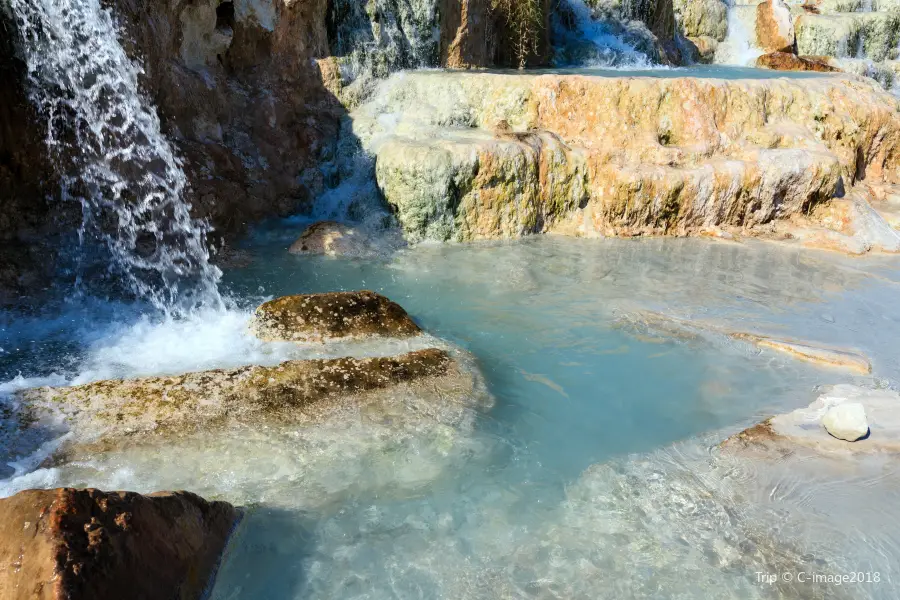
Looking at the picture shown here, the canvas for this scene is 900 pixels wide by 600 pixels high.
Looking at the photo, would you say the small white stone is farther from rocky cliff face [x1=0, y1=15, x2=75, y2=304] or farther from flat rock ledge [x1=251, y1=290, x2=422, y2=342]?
rocky cliff face [x1=0, y1=15, x2=75, y2=304]

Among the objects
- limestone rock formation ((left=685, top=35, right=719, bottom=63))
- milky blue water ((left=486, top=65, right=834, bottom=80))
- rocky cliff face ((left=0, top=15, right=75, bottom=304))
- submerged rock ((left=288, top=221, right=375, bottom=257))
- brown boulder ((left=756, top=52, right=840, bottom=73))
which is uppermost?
limestone rock formation ((left=685, top=35, right=719, bottom=63))

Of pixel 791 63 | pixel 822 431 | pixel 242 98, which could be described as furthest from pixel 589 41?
pixel 822 431

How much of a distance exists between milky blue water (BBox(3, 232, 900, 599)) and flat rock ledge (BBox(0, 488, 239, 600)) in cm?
22

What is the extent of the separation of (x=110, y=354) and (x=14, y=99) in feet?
7.95

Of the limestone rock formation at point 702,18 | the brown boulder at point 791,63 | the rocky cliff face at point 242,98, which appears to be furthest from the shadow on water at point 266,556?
the limestone rock formation at point 702,18

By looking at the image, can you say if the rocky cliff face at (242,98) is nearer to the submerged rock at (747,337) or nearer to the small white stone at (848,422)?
the submerged rock at (747,337)

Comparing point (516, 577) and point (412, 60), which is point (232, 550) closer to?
point (516, 577)

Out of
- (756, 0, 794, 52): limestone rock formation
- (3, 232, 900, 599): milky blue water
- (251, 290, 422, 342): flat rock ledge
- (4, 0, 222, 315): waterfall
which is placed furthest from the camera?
(756, 0, 794, 52): limestone rock formation

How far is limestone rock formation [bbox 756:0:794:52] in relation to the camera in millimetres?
13219

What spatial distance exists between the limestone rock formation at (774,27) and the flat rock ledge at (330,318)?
12593mm

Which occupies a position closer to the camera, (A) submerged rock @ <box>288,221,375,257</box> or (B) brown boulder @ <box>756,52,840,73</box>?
(A) submerged rock @ <box>288,221,375,257</box>

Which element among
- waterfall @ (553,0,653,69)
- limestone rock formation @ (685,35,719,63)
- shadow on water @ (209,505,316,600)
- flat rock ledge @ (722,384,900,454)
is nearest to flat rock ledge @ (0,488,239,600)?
shadow on water @ (209,505,316,600)

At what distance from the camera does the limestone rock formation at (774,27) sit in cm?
1322

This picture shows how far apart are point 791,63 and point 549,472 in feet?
40.0
